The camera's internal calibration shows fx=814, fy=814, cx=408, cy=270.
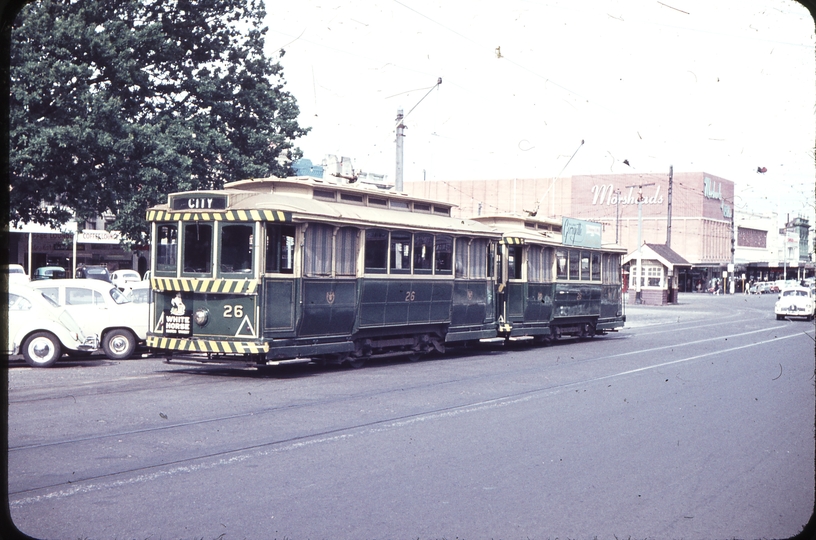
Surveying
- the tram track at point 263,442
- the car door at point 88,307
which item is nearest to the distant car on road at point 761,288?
the tram track at point 263,442

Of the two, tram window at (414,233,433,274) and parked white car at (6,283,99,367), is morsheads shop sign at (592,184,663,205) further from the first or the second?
parked white car at (6,283,99,367)

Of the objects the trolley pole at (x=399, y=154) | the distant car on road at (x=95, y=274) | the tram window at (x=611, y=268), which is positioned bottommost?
the distant car on road at (x=95, y=274)

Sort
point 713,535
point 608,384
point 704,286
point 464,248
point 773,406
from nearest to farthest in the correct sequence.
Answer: point 713,535
point 773,406
point 608,384
point 464,248
point 704,286

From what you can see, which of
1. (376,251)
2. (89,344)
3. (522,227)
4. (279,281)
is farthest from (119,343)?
(522,227)

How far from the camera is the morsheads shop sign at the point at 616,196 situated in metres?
89.6

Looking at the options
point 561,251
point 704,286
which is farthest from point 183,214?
point 704,286

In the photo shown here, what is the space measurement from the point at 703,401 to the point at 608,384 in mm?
2079

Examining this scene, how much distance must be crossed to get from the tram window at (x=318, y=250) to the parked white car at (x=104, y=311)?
4821mm

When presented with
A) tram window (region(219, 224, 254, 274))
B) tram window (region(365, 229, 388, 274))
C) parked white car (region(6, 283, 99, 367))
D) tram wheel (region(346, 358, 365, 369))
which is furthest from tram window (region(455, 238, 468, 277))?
parked white car (region(6, 283, 99, 367))

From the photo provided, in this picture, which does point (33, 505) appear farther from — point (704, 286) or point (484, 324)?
point (704, 286)

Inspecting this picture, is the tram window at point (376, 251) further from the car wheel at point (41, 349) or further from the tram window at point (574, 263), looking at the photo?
the tram window at point (574, 263)

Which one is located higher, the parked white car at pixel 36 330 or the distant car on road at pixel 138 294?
the distant car on road at pixel 138 294

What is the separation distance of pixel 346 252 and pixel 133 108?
1283cm

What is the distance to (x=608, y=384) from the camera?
46.1 feet
